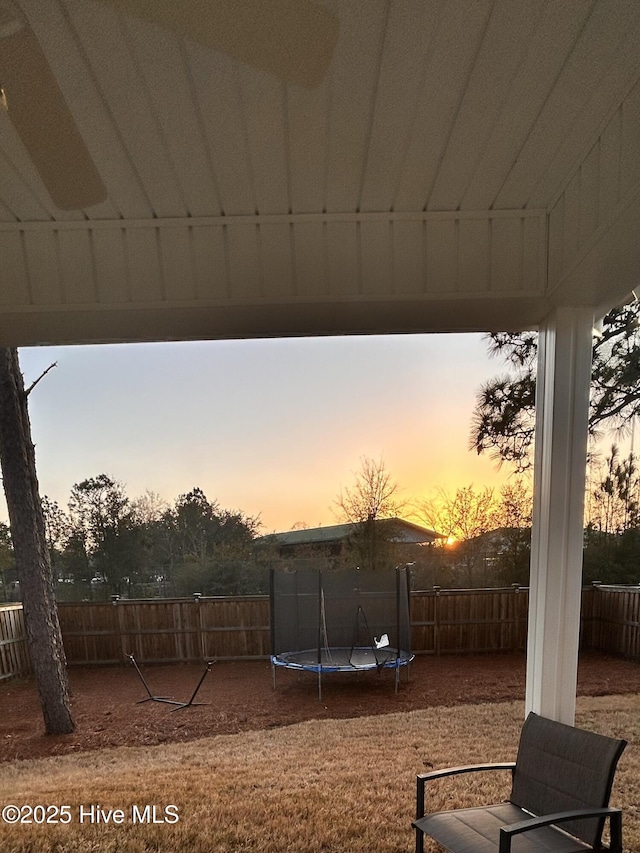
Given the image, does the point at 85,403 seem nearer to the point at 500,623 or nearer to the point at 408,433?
the point at 408,433

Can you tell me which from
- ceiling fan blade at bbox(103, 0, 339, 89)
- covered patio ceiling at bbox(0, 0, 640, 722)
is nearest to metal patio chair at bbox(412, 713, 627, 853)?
covered patio ceiling at bbox(0, 0, 640, 722)

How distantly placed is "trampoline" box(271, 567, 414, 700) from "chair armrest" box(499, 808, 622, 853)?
149 cm

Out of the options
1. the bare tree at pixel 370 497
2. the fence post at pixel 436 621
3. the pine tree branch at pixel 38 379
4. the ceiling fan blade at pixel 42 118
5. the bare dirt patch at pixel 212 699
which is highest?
the ceiling fan blade at pixel 42 118

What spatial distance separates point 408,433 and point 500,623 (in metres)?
1.20

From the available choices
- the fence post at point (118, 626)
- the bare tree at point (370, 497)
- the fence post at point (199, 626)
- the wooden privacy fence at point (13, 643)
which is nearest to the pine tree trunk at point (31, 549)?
the wooden privacy fence at point (13, 643)

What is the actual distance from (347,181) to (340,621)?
3.08m

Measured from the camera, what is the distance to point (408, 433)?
2.38m

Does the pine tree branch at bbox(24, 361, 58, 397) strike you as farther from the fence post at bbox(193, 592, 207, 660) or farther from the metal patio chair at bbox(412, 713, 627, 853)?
the metal patio chair at bbox(412, 713, 627, 853)

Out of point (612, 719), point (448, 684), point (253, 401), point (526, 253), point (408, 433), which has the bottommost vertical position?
point (448, 684)

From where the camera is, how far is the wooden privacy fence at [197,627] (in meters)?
2.29

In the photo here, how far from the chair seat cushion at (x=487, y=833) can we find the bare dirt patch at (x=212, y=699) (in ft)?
2.83

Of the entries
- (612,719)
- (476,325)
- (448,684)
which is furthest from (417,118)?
(448,684)

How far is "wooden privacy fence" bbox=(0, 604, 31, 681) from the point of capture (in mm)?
2277

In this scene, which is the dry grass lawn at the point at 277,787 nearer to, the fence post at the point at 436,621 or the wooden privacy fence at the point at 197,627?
the wooden privacy fence at the point at 197,627
